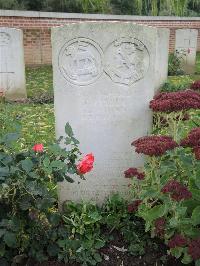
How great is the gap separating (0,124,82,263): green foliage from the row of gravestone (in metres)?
0.57

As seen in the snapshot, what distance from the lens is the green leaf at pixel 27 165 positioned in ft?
7.47

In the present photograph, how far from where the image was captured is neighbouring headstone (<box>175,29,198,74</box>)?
11734 mm

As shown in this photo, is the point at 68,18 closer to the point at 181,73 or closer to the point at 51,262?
the point at 181,73

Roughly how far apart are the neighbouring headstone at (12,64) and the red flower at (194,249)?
6.12m

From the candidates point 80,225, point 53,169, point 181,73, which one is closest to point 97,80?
point 53,169

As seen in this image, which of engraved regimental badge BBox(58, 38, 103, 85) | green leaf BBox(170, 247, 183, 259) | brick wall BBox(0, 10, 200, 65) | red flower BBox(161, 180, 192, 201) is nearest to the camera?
red flower BBox(161, 180, 192, 201)

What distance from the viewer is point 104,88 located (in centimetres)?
298

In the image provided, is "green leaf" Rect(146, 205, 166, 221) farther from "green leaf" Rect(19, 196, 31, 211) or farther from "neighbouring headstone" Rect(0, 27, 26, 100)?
"neighbouring headstone" Rect(0, 27, 26, 100)

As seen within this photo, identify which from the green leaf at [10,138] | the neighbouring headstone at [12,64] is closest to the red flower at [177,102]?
the green leaf at [10,138]

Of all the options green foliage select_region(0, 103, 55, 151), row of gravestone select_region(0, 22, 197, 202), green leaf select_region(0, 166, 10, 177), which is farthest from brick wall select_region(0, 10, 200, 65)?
green leaf select_region(0, 166, 10, 177)

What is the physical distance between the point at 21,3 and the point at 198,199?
17492 millimetres

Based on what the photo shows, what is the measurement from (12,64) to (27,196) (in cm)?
565

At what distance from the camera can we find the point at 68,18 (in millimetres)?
13398

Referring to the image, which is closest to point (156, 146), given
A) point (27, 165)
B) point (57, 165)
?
point (57, 165)
